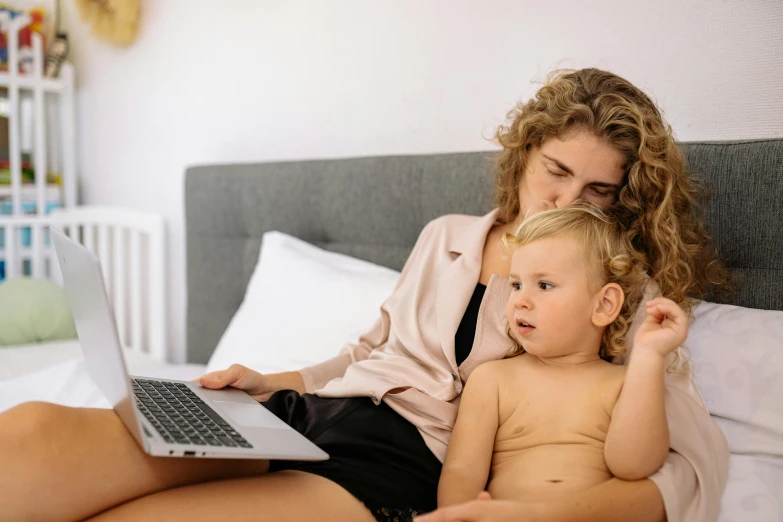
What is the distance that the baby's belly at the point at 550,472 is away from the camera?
97cm

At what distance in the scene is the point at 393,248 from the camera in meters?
1.82

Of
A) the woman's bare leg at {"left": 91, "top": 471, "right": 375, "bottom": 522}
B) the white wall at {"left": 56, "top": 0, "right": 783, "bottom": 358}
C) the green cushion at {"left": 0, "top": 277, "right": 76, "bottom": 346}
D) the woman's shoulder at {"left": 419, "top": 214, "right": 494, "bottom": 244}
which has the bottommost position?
the green cushion at {"left": 0, "top": 277, "right": 76, "bottom": 346}

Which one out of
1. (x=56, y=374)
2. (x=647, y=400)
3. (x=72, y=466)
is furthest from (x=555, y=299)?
(x=56, y=374)

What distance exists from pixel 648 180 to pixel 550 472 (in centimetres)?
49

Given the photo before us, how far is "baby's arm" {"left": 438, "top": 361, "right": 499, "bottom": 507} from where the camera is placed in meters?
0.99

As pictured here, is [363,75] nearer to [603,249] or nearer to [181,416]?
[603,249]

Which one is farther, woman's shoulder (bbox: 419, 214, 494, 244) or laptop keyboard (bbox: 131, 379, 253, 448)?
woman's shoulder (bbox: 419, 214, 494, 244)

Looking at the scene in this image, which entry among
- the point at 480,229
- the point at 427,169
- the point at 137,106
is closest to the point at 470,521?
the point at 480,229

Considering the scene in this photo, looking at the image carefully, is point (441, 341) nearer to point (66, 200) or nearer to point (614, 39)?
point (614, 39)

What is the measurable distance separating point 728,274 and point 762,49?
41 cm

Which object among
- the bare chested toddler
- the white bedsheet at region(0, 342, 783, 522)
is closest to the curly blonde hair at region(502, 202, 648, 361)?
the bare chested toddler

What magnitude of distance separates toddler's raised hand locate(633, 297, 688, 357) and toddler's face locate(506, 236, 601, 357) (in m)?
0.12

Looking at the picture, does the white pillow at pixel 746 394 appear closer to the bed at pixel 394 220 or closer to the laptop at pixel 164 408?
the bed at pixel 394 220

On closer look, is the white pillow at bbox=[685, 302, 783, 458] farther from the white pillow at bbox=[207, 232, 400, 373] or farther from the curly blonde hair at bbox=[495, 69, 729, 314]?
the white pillow at bbox=[207, 232, 400, 373]
